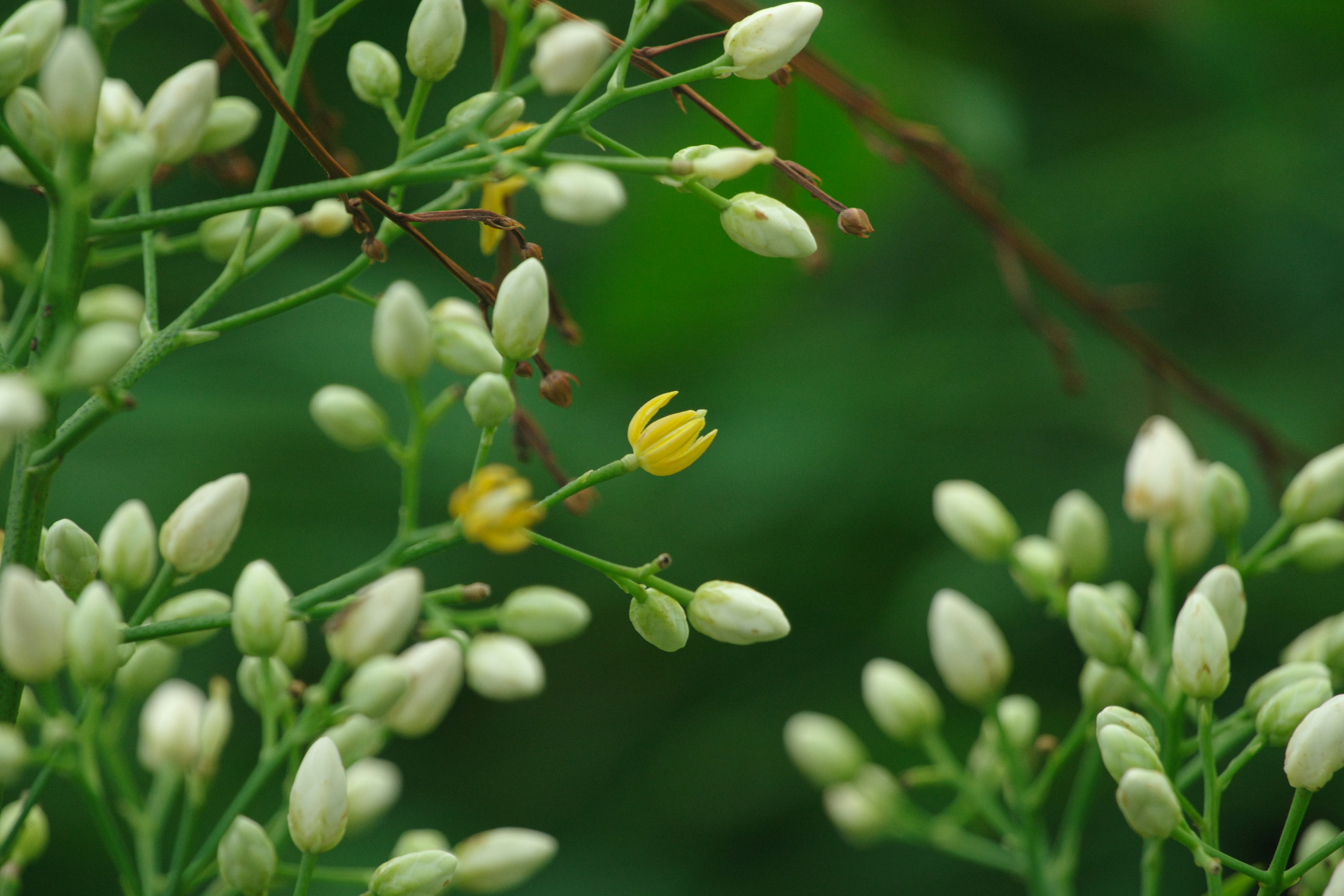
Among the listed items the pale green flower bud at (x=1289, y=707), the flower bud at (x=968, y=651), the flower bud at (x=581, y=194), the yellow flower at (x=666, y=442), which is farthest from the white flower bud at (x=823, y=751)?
the flower bud at (x=581, y=194)

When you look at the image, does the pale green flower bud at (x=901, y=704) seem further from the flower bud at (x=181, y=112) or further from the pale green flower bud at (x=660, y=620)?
the flower bud at (x=181, y=112)

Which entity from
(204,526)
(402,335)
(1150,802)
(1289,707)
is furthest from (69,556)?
(1289,707)

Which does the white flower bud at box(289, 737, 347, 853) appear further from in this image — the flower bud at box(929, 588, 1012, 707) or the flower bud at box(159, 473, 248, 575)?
the flower bud at box(929, 588, 1012, 707)

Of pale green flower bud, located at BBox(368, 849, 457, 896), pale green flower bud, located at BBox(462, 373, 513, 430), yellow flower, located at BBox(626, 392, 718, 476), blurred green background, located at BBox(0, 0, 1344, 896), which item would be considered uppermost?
pale green flower bud, located at BBox(462, 373, 513, 430)

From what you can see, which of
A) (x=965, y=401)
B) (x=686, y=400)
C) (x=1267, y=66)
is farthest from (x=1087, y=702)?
(x=1267, y=66)

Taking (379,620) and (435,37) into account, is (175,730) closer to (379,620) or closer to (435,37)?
(379,620)

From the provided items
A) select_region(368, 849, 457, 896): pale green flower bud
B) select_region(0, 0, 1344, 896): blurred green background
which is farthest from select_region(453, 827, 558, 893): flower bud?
select_region(0, 0, 1344, 896): blurred green background
